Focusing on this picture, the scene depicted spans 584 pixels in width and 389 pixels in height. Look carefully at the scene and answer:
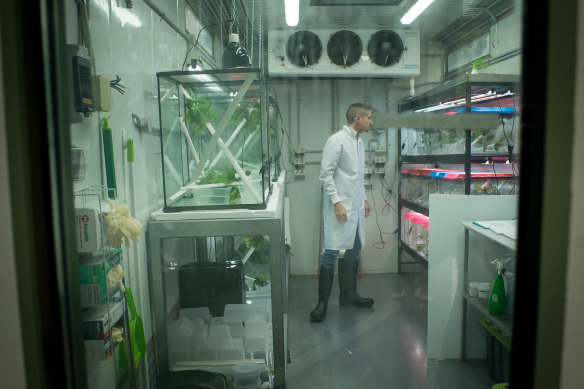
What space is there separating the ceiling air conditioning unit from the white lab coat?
0.43 meters

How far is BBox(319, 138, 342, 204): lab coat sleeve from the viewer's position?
2.16m

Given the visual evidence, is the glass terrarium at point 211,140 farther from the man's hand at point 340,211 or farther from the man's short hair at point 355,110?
the man's hand at point 340,211

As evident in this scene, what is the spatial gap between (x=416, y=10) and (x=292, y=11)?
2.19 ft

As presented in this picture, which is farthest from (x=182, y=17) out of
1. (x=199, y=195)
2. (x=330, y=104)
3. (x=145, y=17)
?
(x=199, y=195)

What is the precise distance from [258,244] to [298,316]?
2.00 ft

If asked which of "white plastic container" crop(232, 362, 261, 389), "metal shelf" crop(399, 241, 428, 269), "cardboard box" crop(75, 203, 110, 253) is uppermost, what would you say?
"cardboard box" crop(75, 203, 110, 253)

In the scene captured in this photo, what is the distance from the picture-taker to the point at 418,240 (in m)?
2.82

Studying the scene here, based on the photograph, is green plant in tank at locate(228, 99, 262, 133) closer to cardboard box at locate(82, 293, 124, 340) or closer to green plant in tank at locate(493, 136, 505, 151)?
cardboard box at locate(82, 293, 124, 340)

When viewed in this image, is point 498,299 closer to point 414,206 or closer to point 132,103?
point 414,206

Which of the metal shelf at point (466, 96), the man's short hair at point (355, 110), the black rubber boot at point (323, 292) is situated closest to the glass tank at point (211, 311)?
the black rubber boot at point (323, 292)

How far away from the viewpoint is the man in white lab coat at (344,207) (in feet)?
6.87

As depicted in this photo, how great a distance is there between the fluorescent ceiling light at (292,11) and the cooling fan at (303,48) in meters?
0.09

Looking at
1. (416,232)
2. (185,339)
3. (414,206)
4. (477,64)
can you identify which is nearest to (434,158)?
(414,206)

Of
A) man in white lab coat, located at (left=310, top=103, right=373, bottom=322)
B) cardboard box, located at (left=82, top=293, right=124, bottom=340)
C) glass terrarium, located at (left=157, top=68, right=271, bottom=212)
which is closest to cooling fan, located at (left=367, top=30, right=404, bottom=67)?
man in white lab coat, located at (left=310, top=103, right=373, bottom=322)
